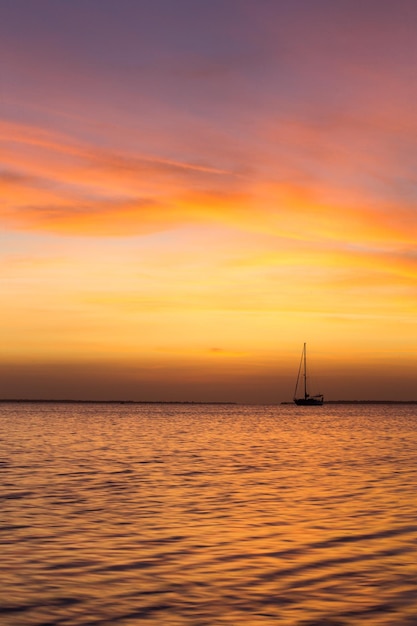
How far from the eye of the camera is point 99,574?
17.2m

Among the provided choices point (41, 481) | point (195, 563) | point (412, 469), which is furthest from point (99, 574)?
point (412, 469)

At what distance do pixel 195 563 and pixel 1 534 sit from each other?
6.57 metres

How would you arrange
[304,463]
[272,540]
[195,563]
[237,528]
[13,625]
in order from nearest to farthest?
1. [13,625]
2. [195,563]
3. [272,540]
4. [237,528]
5. [304,463]

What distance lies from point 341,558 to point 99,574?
6.02 meters

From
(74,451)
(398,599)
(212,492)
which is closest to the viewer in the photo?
(398,599)

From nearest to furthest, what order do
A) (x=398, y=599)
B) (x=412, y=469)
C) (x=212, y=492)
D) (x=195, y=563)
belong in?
1. (x=398, y=599)
2. (x=195, y=563)
3. (x=212, y=492)
4. (x=412, y=469)

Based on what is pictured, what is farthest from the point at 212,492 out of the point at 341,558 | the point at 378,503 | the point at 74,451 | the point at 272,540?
the point at 74,451

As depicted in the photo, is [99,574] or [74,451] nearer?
[99,574]

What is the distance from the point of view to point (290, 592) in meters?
15.9

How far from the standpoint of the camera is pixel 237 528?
23.3 metres

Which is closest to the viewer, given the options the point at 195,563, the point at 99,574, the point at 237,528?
the point at 99,574

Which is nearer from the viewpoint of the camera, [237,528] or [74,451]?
[237,528]

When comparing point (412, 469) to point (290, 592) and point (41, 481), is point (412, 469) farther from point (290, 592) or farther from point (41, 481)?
point (290, 592)

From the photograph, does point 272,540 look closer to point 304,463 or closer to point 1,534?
point 1,534
